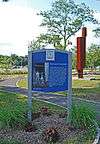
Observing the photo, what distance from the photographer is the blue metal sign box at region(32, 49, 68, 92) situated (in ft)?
32.4

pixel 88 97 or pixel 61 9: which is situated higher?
pixel 61 9

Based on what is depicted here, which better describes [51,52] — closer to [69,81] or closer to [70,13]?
[69,81]

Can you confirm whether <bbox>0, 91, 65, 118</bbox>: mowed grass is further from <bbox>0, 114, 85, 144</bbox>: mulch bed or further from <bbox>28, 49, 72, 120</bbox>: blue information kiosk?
<bbox>28, 49, 72, 120</bbox>: blue information kiosk

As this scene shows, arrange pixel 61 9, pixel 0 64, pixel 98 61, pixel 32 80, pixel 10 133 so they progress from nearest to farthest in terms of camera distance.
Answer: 1. pixel 10 133
2. pixel 32 80
3. pixel 61 9
4. pixel 0 64
5. pixel 98 61

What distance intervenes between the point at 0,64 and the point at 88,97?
37.0 metres

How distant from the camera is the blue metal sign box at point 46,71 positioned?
987 cm

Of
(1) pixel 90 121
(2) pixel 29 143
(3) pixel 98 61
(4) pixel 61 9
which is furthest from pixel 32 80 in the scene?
(3) pixel 98 61

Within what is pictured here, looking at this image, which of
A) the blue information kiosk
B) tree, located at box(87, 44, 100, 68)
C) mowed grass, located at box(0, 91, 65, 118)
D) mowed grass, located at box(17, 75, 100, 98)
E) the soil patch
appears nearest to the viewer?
the soil patch

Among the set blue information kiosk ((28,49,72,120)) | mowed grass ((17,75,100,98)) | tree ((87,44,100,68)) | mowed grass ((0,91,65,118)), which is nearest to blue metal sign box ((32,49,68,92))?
blue information kiosk ((28,49,72,120))

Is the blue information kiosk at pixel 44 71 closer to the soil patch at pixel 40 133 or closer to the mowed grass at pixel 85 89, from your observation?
the soil patch at pixel 40 133

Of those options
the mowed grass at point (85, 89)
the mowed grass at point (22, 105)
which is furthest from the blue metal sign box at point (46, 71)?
the mowed grass at point (85, 89)

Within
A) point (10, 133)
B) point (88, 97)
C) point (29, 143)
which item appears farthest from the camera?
point (88, 97)

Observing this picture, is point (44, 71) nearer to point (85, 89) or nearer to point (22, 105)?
point (22, 105)

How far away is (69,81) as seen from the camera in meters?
10.2
